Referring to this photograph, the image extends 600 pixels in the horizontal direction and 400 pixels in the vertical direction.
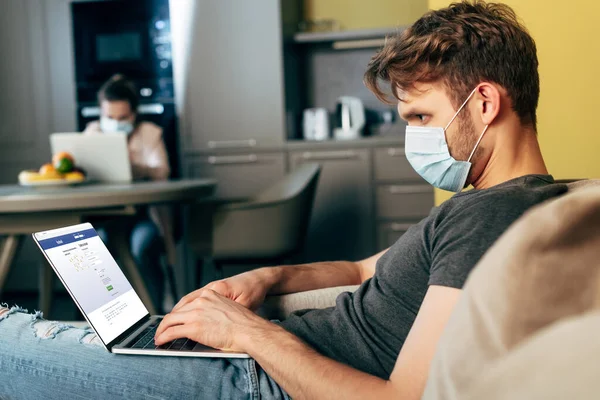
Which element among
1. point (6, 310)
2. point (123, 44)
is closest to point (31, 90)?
point (123, 44)

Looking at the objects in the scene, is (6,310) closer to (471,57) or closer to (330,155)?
(471,57)

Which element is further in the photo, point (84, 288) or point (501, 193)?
point (84, 288)

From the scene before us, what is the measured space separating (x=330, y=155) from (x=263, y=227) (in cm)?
116

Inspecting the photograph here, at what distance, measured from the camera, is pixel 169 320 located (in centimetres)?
128

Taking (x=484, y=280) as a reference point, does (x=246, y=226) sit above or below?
below

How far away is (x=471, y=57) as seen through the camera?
4.22 ft

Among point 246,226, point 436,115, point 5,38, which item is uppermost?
point 5,38

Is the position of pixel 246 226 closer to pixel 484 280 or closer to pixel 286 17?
pixel 286 17

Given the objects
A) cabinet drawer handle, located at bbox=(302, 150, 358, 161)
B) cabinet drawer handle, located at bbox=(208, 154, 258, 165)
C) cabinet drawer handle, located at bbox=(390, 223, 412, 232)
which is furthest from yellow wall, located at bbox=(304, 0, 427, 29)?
cabinet drawer handle, located at bbox=(390, 223, 412, 232)

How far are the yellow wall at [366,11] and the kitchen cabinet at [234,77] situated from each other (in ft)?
2.10

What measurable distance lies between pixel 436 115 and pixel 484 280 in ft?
2.70

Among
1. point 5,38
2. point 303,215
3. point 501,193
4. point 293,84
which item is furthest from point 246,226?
point 5,38

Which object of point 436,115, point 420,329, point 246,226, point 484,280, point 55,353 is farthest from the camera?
point 246,226

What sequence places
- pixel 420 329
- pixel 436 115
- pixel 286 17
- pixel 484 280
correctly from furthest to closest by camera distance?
1. pixel 286 17
2. pixel 436 115
3. pixel 420 329
4. pixel 484 280
